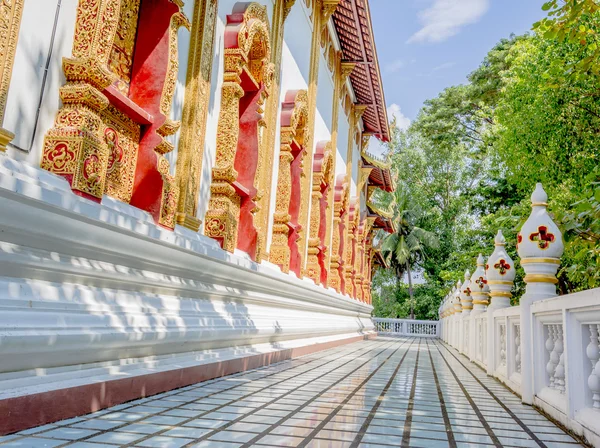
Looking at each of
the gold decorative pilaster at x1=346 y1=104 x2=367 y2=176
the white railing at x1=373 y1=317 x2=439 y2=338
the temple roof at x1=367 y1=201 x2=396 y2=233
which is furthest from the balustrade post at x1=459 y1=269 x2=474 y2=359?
the white railing at x1=373 y1=317 x2=439 y2=338

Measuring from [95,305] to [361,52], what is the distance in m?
10.6

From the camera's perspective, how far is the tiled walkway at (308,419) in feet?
8.18

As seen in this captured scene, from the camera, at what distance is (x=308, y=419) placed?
10.2 ft

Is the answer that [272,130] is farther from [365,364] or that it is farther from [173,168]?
[365,364]

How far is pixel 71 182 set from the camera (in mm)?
2877

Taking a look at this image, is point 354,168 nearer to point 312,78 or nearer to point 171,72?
point 312,78

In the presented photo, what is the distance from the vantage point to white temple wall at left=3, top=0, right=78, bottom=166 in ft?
8.80

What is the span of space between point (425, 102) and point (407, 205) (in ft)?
18.9

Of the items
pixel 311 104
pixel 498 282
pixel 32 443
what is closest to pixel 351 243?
pixel 311 104

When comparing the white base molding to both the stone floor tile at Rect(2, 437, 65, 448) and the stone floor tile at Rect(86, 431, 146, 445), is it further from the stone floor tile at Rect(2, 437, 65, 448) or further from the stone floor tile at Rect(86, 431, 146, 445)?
the stone floor tile at Rect(86, 431, 146, 445)

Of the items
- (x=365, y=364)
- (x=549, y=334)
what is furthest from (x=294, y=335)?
(x=549, y=334)

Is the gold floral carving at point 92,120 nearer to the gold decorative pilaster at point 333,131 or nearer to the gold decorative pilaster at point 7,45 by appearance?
the gold decorative pilaster at point 7,45

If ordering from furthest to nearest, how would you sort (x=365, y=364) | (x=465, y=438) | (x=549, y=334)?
(x=365, y=364), (x=549, y=334), (x=465, y=438)

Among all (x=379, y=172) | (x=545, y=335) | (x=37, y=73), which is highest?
(x=379, y=172)
